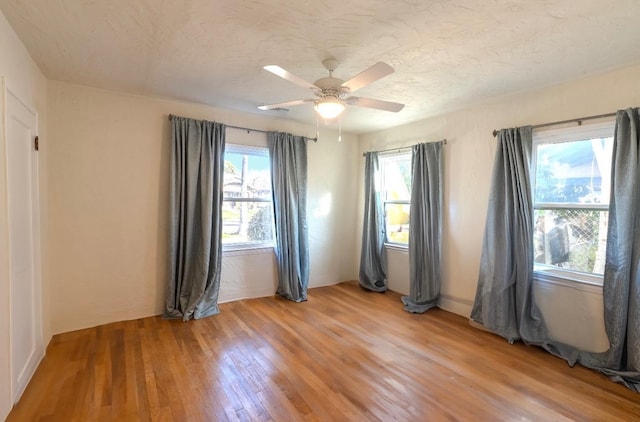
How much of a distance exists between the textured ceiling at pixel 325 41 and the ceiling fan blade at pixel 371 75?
0.97ft

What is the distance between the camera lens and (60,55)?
7.84ft

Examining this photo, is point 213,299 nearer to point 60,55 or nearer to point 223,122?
point 223,122

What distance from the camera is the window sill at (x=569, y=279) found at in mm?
2639

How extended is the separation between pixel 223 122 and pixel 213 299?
2.15m

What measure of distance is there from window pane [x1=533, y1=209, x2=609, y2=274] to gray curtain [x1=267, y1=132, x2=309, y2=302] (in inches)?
106

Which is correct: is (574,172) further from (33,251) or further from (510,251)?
(33,251)

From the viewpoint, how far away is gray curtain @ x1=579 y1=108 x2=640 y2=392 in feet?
7.62

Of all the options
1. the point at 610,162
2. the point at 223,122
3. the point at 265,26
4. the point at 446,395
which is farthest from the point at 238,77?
the point at 610,162

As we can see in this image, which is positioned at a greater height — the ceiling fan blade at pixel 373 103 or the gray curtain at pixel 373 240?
the ceiling fan blade at pixel 373 103

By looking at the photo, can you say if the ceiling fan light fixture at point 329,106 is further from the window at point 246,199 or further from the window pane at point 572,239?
the window pane at point 572,239

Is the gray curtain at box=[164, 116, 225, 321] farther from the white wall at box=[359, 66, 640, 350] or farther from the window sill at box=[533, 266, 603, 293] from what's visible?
the window sill at box=[533, 266, 603, 293]

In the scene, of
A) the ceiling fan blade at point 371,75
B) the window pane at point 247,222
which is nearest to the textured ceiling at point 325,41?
→ the ceiling fan blade at point 371,75

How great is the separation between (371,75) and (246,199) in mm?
2625

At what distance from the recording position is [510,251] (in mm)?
3064
